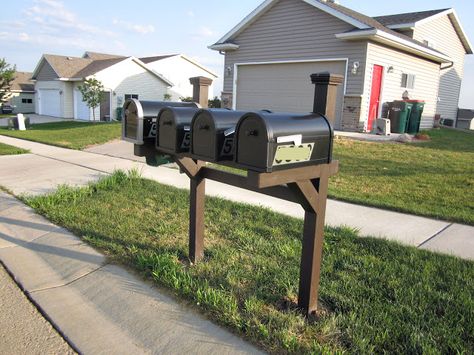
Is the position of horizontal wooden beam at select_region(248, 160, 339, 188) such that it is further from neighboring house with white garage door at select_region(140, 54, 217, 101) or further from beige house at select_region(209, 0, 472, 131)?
neighboring house with white garage door at select_region(140, 54, 217, 101)

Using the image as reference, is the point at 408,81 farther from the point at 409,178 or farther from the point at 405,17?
the point at 409,178

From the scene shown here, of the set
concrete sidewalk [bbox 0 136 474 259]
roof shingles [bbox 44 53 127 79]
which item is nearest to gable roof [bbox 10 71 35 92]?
roof shingles [bbox 44 53 127 79]

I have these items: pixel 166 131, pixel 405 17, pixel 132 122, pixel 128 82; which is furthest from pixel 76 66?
pixel 166 131

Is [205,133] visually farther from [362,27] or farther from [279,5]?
[279,5]

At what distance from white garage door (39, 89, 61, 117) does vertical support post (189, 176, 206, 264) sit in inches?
1290

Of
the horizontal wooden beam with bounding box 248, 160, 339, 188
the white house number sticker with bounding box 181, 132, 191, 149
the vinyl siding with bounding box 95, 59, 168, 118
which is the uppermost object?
the vinyl siding with bounding box 95, 59, 168, 118

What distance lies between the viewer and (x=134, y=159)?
983cm

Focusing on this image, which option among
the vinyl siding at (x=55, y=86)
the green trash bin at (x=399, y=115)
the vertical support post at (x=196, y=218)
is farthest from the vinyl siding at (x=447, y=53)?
the vinyl siding at (x=55, y=86)

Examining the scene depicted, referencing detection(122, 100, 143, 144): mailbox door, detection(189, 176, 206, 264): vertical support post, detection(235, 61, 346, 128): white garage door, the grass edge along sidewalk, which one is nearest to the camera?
detection(122, 100, 143, 144): mailbox door

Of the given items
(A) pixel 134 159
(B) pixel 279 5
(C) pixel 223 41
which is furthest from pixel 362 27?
(A) pixel 134 159

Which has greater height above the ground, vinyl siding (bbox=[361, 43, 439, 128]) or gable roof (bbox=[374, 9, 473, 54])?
gable roof (bbox=[374, 9, 473, 54])

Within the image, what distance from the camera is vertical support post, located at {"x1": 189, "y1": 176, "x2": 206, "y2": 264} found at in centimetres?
367

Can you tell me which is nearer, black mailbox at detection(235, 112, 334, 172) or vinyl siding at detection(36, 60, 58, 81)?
black mailbox at detection(235, 112, 334, 172)

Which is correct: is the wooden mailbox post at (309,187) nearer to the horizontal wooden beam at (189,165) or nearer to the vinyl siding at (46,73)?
the horizontal wooden beam at (189,165)
